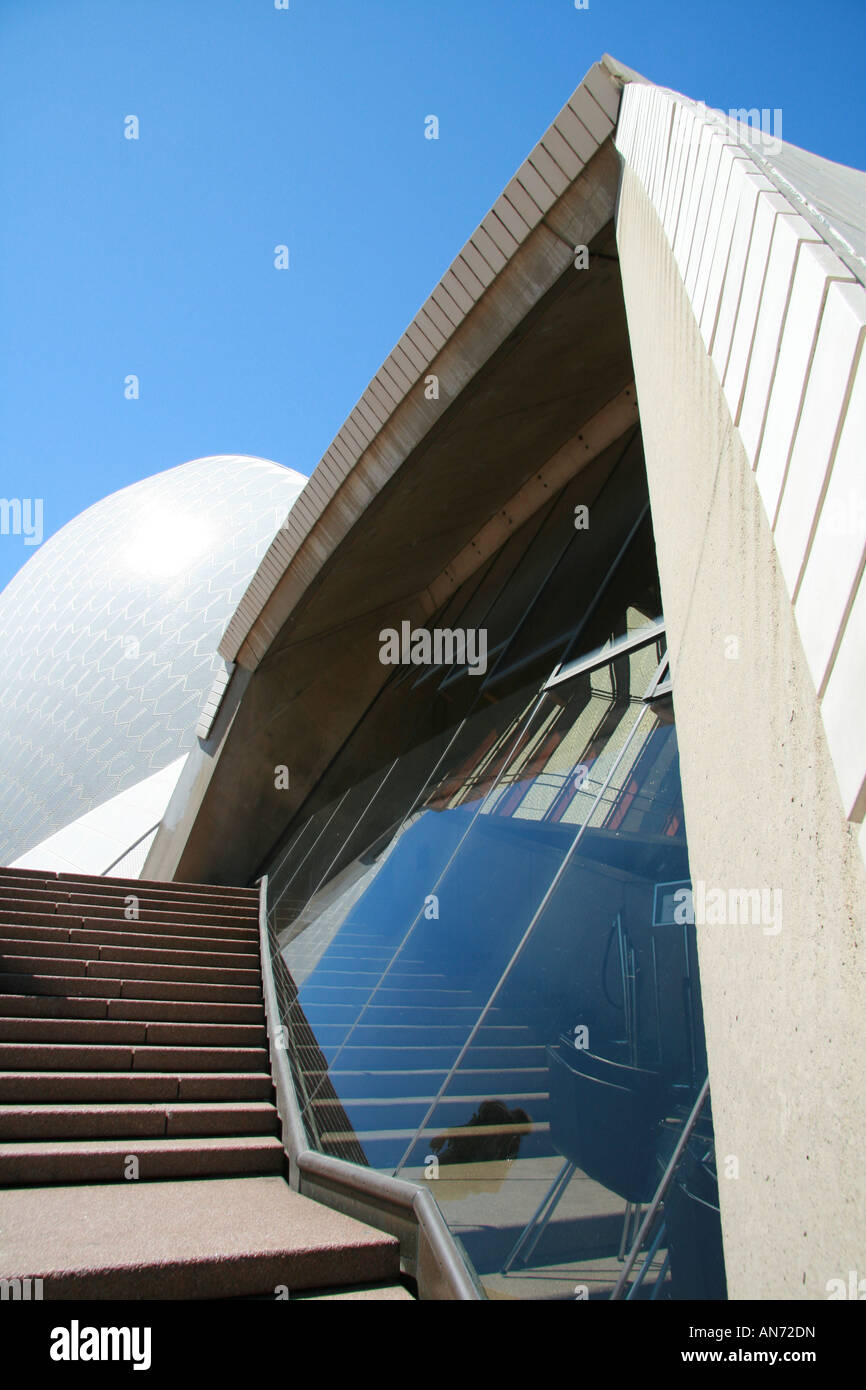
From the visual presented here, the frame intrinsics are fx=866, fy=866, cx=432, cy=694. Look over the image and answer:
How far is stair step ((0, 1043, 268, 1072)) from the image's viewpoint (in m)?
Result: 5.58

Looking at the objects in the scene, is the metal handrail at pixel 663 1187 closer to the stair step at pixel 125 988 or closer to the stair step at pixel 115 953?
the stair step at pixel 125 988

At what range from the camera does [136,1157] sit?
15.2 ft

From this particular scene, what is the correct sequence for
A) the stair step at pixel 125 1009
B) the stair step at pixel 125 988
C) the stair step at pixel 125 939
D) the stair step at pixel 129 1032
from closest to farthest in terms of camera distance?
the stair step at pixel 129 1032 → the stair step at pixel 125 1009 → the stair step at pixel 125 988 → the stair step at pixel 125 939

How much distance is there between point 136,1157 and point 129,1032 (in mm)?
1747

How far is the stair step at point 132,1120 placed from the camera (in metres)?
4.84

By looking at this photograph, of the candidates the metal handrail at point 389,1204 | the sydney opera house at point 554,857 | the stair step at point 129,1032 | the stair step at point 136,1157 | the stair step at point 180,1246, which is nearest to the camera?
the sydney opera house at point 554,857

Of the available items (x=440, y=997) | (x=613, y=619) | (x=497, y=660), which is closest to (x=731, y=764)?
(x=440, y=997)

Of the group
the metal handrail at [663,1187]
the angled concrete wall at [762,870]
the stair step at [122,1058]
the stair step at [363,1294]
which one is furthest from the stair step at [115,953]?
the angled concrete wall at [762,870]

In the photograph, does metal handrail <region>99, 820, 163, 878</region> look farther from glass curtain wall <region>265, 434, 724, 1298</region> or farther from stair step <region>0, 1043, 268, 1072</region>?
stair step <region>0, 1043, 268, 1072</region>

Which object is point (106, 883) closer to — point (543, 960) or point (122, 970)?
point (122, 970)

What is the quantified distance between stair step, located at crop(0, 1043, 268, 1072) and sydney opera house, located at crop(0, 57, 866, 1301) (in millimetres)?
24

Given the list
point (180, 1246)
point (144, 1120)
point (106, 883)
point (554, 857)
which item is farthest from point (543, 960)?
point (106, 883)

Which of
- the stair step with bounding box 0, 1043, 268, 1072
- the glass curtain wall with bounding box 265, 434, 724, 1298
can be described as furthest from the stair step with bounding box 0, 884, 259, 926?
the stair step with bounding box 0, 1043, 268, 1072

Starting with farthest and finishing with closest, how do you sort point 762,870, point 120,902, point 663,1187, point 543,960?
point 120,902
point 543,960
point 663,1187
point 762,870
